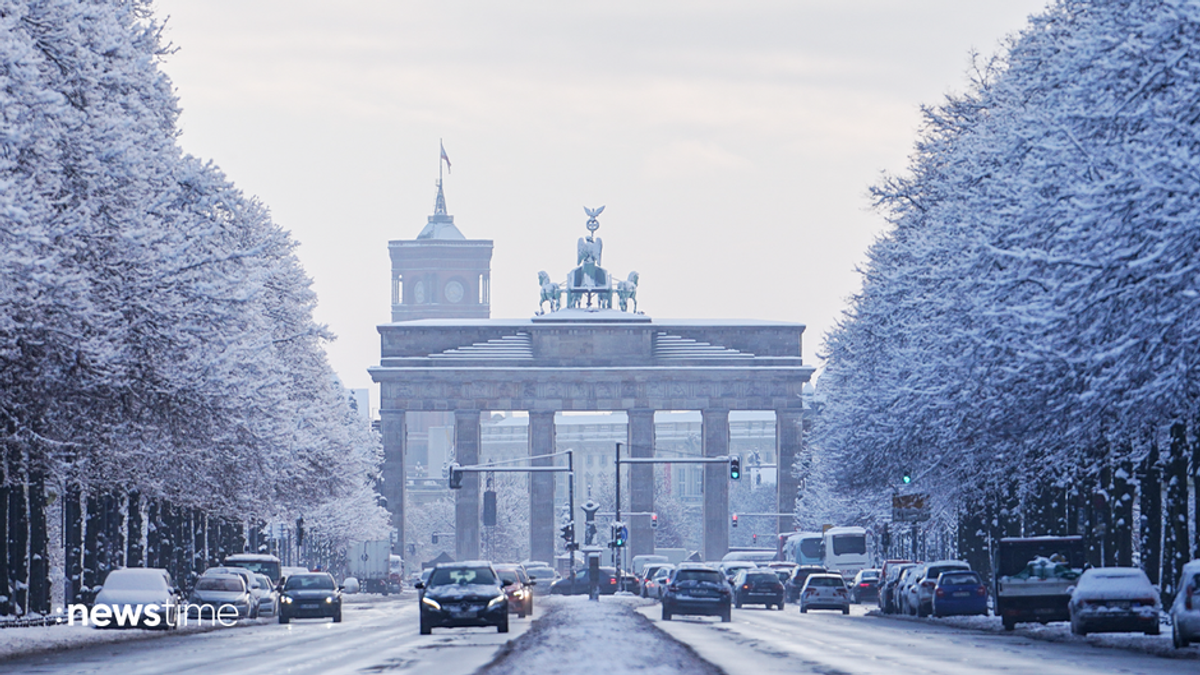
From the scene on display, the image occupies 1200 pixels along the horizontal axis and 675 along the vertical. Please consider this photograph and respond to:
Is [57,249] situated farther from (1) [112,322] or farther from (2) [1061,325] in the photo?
(2) [1061,325]

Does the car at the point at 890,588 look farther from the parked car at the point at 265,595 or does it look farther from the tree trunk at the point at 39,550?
the tree trunk at the point at 39,550

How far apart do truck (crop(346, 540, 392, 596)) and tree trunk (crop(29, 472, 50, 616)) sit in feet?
218

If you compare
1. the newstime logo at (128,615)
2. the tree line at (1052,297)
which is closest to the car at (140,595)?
the newstime logo at (128,615)

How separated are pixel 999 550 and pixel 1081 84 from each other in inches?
598

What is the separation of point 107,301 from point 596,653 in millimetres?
11519

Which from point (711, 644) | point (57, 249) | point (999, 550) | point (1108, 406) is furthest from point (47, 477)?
point (1108, 406)

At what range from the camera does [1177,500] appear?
40.8 meters

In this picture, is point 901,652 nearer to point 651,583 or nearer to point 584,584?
point 651,583

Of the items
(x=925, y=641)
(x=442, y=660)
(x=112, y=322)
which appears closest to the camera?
(x=442, y=660)

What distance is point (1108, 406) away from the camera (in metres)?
32.3

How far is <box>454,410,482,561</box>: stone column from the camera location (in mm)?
133000

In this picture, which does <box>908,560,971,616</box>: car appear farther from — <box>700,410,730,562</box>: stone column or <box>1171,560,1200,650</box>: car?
<box>700,410,730,562</box>: stone column

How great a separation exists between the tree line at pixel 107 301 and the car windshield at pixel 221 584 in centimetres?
268

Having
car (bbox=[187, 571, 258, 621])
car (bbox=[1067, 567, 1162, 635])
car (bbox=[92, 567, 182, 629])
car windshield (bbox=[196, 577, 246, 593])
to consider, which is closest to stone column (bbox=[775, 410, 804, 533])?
car (bbox=[187, 571, 258, 621])
